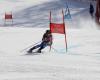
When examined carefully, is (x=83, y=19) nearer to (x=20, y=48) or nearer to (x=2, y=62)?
(x=20, y=48)

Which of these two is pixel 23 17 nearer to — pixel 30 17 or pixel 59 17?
pixel 30 17

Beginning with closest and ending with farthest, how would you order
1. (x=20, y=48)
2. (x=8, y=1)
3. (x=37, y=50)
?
(x=37, y=50) → (x=20, y=48) → (x=8, y=1)

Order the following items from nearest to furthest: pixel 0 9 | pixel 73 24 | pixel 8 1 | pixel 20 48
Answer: pixel 20 48, pixel 73 24, pixel 0 9, pixel 8 1

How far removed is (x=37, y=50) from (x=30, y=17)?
23741 mm

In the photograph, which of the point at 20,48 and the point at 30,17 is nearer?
the point at 20,48

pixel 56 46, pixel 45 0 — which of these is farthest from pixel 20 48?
pixel 45 0

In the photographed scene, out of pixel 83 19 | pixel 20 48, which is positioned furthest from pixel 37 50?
pixel 83 19

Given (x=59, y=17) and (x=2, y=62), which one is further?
(x=59, y=17)

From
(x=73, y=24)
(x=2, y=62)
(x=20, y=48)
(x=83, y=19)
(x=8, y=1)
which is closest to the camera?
(x=2, y=62)

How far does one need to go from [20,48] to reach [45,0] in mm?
33022

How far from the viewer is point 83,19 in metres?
36.2

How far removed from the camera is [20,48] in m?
16.4

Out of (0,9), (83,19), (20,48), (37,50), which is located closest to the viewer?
(37,50)

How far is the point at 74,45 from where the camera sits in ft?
57.0
